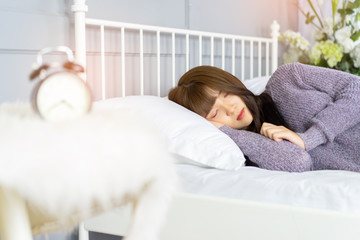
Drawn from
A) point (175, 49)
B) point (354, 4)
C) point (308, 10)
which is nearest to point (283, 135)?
point (175, 49)

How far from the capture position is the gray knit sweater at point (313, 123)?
152 cm

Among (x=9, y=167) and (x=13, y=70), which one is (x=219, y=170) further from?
(x=9, y=167)

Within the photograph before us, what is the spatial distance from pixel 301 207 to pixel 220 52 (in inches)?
57.3

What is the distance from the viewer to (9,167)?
0.57 meters

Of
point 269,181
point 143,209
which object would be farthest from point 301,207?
point 143,209

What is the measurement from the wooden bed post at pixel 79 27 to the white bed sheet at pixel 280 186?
19.9 inches

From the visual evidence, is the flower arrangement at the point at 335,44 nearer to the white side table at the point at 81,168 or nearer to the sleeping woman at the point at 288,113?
the sleeping woman at the point at 288,113

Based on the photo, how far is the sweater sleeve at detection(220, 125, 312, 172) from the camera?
149cm

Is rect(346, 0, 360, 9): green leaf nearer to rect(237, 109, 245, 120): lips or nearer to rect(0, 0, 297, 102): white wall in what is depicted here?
rect(0, 0, 297, 102): white wall

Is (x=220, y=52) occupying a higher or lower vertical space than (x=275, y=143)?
higher

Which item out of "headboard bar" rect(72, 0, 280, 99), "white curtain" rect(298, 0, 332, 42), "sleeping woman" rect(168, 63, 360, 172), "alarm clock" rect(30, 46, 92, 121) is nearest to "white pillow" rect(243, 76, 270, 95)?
"sleeping woman" rect(168, 63, 360, 172)

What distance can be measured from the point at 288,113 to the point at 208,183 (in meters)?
0.54

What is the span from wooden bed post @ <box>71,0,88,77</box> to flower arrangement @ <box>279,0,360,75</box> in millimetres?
1557

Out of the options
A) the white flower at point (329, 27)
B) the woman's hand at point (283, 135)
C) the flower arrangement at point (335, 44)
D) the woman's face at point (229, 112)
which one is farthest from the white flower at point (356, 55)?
the woman's hand at point (283, 135)
